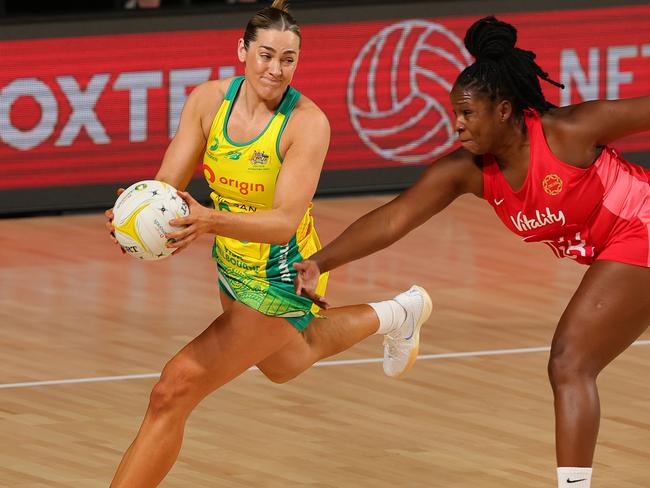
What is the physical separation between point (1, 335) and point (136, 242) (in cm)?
397

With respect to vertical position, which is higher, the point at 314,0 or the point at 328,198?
the point at 314,0

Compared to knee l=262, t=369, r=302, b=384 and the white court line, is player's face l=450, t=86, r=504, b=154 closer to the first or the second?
knee l=262, t=369, r=302, b=384

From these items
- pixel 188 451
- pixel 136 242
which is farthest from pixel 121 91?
pixel 136 242

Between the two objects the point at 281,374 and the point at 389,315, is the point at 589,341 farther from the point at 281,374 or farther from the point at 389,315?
the point at 389,315

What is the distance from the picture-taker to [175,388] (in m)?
6.58

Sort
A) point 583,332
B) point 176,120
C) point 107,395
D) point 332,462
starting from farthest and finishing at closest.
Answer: point 176,120 → point 107,395 → point 332,462 → point 583,332

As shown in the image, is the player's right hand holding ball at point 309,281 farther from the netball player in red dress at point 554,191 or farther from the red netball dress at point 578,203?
the red netball dress at point 578,203

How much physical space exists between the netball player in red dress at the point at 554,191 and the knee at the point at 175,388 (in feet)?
2.01

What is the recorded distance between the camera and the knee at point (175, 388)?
6.58 meters

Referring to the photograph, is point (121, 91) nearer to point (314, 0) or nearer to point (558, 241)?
point (314, 0)

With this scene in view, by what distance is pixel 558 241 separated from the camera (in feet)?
22.0

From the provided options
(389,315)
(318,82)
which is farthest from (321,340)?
(318,82)

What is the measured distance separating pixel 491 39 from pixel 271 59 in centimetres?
86

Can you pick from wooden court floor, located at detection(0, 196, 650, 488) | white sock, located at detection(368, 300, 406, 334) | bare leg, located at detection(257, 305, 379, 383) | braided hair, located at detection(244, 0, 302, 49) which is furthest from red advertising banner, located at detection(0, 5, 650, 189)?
braided hair, located at detection(244, 0, 302, 49)
